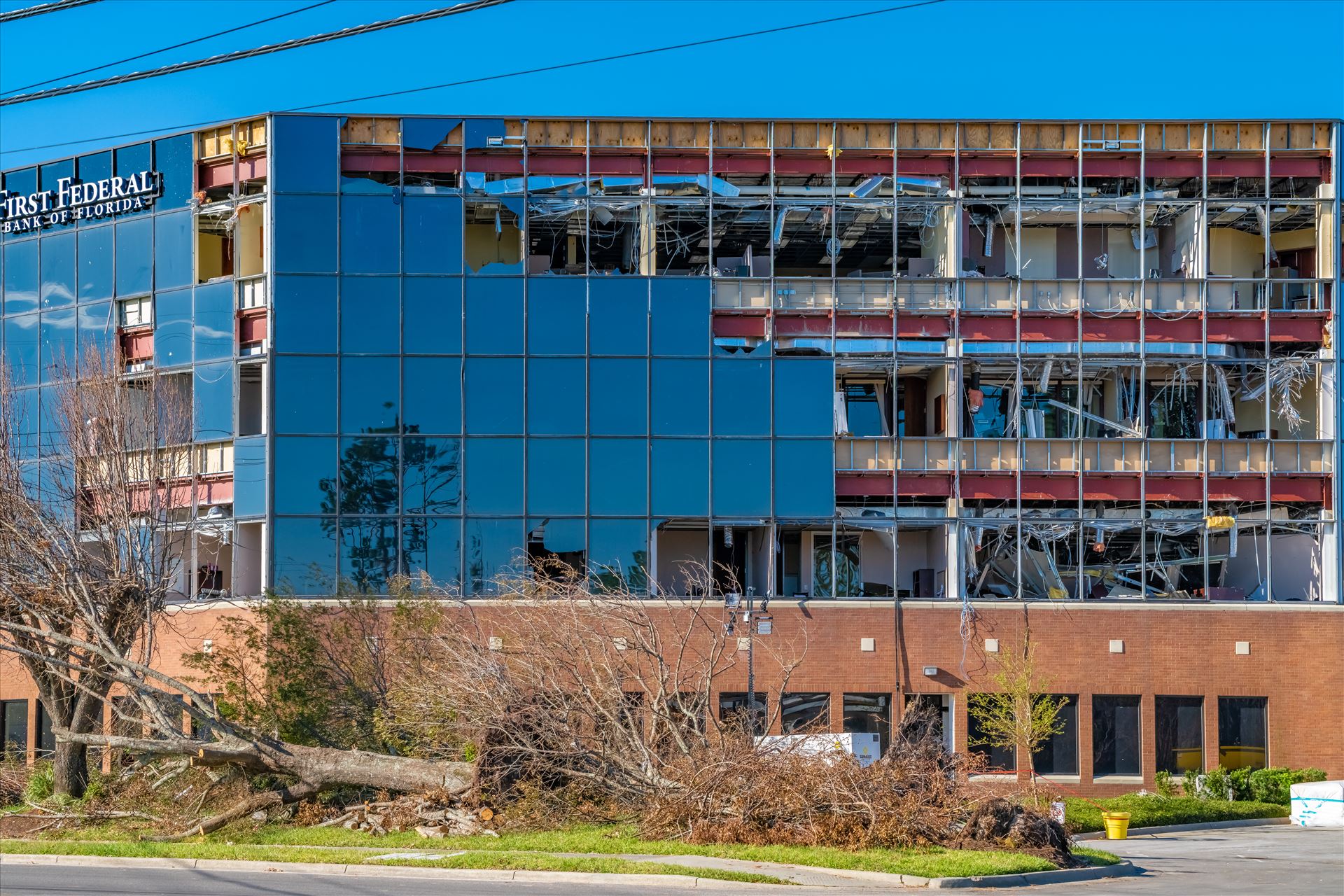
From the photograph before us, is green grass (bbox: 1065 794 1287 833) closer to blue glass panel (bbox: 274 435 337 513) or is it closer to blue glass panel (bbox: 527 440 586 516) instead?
blue glass panel (bbox: 527 440 586 516)

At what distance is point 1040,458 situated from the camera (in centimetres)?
3844

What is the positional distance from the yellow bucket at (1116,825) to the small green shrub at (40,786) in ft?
67.9

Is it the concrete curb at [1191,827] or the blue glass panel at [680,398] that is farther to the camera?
the blue glass panel at [680,398]

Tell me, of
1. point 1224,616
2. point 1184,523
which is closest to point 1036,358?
point 1184,523

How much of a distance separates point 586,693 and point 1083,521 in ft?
60.8

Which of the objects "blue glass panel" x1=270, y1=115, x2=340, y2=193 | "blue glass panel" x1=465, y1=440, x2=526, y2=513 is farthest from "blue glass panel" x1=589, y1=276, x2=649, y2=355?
"blue glass panel" x1=270, y1=115, x2=340, y2=193

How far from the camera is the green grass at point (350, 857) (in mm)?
19562

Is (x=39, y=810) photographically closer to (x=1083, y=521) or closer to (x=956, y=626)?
(x=956, y=626)

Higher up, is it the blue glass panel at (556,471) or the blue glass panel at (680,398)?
the blue glass panel at (680,398)

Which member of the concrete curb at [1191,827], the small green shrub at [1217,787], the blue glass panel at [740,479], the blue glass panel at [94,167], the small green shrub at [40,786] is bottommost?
the concrete curb at [1191,827]

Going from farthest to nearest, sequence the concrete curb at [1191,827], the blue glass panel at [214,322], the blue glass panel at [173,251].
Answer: the blue glass panel at [173,251] → the blue glass panel at [214,322] → the concrete curb at [1191,827]

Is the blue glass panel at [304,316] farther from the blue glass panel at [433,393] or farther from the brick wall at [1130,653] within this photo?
the brick wall at [1130,653]

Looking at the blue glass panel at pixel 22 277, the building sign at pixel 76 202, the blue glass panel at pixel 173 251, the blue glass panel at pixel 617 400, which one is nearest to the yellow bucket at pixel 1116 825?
the blue glass panel at pixel 617 400

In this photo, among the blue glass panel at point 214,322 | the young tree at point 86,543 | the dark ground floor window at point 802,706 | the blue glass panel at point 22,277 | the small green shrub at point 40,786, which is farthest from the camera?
the blue glass panel at point 22,277
